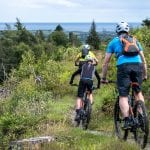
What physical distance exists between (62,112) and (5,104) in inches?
114

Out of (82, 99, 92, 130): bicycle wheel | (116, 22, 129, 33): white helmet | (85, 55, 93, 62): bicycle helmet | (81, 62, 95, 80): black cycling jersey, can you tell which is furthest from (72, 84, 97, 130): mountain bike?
(116, 22, 129, 33): white helmet

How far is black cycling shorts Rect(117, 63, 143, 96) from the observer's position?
8.33 meters

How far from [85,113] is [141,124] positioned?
10.3ft

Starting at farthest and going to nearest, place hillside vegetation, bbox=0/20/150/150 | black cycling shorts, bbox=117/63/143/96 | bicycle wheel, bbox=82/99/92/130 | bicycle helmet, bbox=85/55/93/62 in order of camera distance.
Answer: bicycle helmet, bbox=85/55/93/62, bicycle wheel, bbox=82/99/92/130, black cycling shorts, bbox=117/63/143/96, hillside vegetation, bbox=0/20/150/150

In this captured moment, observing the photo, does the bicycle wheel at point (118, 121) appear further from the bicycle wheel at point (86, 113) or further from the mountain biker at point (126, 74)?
the bicycle wheel at point (86, 113)

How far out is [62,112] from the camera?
1272 centimetres

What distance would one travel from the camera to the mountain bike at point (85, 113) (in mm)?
10958

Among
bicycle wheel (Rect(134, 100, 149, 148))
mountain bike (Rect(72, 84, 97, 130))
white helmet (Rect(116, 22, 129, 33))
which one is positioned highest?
white helmet (Rect(116, 22, 129, 33))

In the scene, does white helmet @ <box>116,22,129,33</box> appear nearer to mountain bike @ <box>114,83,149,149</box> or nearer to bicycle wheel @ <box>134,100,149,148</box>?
mountain bike @ <box>114,83,149,149</box>

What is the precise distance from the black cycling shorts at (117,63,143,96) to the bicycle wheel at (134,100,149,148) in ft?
1.01

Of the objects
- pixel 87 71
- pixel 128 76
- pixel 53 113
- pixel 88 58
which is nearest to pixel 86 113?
pixel 87 71

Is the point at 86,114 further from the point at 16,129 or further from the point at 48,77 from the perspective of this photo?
the point at 48,77

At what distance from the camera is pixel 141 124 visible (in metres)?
8.06

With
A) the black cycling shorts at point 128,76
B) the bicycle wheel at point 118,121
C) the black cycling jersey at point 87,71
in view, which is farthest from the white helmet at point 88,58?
the black cycling shorts at point 128,76
